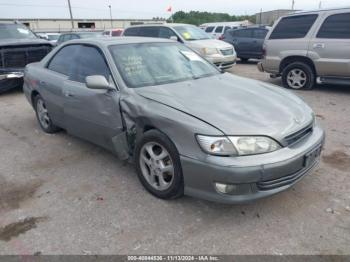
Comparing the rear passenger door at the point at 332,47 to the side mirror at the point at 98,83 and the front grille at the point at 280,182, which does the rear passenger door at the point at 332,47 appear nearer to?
the front grille at the point at 280,182

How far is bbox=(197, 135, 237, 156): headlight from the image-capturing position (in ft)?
9.22

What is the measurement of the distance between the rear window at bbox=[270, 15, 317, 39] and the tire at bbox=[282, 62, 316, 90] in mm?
717

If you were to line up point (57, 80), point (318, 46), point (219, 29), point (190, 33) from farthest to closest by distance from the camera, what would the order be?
Answer: point (219, 29), point (190, 33), point (318, 46), point (57, 80)

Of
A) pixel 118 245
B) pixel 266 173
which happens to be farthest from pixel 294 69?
pixel 118 245

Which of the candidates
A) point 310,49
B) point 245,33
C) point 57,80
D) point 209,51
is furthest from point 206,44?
point 57,80

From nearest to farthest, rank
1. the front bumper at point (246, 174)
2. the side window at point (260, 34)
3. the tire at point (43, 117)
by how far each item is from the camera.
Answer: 1. the front bumper at point (246, 174)
2. the tire at point (43, 117)
3. the side window at point (260, 34)

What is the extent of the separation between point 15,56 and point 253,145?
8.05 m

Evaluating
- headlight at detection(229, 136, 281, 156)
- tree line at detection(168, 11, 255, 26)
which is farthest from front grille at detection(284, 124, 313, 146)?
tree line at detection(168, 11, 255, 26)

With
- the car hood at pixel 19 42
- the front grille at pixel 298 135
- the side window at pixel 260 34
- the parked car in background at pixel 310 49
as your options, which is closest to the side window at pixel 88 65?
the front grille at pixel 298 135

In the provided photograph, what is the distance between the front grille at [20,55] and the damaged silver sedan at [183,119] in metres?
4.77

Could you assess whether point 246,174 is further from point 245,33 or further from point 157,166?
point 245,33

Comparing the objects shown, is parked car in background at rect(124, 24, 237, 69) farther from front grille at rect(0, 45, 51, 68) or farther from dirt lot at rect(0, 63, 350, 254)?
dirt lot at rect(0, 63, 350, 254)

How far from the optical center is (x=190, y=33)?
37.8ft

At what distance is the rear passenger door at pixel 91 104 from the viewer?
3.76 meters
